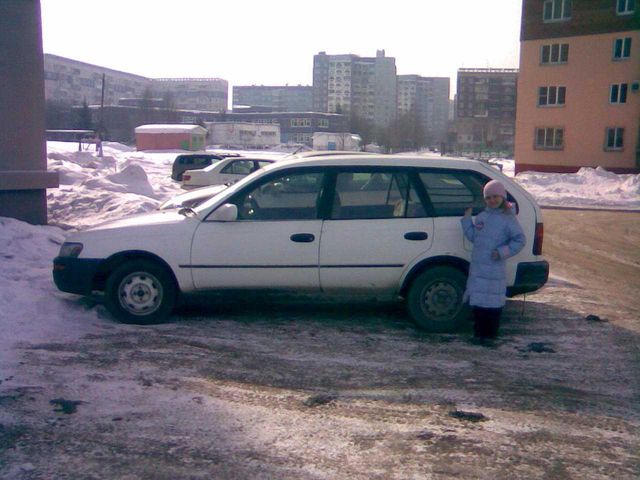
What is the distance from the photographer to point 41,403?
5.28 meters

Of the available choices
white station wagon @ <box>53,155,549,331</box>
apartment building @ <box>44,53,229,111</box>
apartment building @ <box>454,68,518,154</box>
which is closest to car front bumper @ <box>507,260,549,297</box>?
white station wagon @ <box>53,155,549,331</box>

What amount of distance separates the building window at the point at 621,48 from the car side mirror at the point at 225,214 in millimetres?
38203

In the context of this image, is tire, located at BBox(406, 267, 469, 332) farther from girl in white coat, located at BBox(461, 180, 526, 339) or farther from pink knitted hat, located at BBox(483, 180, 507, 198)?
pink knitted hat, located at BBox(483, 180, 507, 198)

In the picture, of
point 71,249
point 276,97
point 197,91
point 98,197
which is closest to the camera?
point 71,249

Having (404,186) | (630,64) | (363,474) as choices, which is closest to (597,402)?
(363,474)

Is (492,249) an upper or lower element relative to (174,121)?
lower

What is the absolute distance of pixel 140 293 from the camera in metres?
7.54

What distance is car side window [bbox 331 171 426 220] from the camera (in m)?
7.60

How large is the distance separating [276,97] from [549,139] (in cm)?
11129

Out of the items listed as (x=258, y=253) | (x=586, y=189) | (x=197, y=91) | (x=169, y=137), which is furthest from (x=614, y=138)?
(x=197, y=91)

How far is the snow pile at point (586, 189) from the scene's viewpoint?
2722cm

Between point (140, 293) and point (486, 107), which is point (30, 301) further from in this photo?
point (486, 107)

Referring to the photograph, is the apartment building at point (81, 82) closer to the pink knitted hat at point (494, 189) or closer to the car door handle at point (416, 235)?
the car door handle at point (416, 235)

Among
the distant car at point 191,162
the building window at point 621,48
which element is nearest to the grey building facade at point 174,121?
the building window at point 621,48
